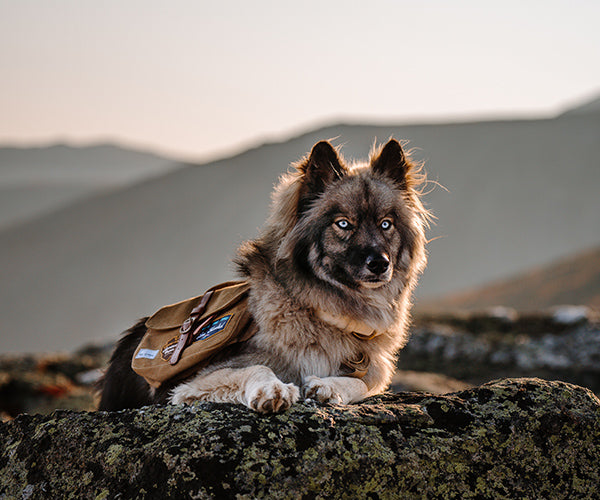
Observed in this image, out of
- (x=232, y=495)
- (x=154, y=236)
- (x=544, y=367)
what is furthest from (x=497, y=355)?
(x=154, y=236)

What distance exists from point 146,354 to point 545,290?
3586cm

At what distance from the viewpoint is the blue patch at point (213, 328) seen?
433 cm

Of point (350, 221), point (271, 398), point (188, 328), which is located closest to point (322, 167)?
point (350, 221)

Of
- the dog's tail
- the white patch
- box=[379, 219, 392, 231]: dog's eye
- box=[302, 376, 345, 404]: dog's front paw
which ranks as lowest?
the white patch

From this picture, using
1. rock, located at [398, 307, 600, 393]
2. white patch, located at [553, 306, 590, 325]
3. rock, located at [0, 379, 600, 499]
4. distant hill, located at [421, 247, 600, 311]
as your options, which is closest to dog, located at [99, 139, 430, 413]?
rock, located at [0, 379, 600, 499]

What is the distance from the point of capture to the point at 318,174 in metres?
4.74

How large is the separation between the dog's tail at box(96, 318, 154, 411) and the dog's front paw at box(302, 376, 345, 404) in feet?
5.21

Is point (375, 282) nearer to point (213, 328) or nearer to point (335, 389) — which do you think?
point (335, 389)

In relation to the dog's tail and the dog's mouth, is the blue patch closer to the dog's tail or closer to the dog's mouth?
the dog's tail

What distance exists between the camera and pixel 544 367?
1234 centimetres

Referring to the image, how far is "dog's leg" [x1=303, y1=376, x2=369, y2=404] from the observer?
3.92 m

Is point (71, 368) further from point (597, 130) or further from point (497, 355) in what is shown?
point (597, 130)

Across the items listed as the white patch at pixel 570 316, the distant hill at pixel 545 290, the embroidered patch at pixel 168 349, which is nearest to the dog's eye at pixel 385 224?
the embroidered patch at pixel 168 349

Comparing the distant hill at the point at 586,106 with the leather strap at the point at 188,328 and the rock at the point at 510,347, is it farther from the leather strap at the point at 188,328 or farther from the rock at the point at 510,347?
the leather strap at the point at 188,328
